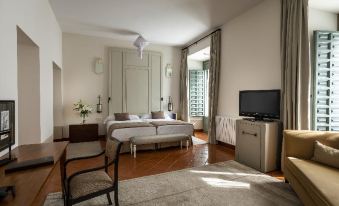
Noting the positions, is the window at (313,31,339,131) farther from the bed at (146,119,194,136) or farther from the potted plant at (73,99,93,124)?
the potted plant at (73,99,93,124)

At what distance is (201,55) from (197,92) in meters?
1.33

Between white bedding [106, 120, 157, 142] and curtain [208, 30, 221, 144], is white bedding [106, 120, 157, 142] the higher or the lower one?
the lower one

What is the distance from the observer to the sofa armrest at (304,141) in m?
2.32

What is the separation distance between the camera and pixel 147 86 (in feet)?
21.4

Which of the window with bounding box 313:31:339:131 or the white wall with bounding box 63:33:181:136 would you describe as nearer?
the window with bounding box 313:31:339:131

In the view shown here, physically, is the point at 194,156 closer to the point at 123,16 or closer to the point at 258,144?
the point at 258,144

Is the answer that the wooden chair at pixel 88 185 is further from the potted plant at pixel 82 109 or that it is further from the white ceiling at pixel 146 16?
the potted plant at pixel 82 109

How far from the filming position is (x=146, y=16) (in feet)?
14.2

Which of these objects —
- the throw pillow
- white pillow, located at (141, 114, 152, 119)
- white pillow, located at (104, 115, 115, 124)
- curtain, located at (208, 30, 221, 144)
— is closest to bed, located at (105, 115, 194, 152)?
curtain, located at (208, 30, 221, 144)

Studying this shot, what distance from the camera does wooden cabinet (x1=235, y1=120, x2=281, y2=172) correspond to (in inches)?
120

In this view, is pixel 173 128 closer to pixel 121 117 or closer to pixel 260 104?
pixel 121 117

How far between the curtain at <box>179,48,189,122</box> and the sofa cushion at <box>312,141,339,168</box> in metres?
4.52

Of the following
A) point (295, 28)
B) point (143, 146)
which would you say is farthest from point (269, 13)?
point (143, 146)

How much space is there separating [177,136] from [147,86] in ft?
A: 8.79
